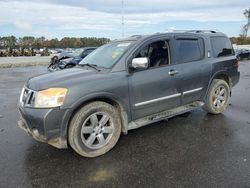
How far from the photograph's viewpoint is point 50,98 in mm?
3998

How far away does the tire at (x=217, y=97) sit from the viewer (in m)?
6.14

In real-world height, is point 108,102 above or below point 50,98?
below

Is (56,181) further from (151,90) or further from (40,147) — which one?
(151,90)

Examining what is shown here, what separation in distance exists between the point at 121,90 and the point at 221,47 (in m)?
3.17

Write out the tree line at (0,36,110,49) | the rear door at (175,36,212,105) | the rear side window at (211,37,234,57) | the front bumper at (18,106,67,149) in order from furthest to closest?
1. the tree line at (0,36,110,49)
2. the rear side window at (211,37,234,57)
3. the rear door at (175,36,212,105)
4. the front bumper at (18,106,67,149)

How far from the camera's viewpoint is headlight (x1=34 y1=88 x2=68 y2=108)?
3.97m

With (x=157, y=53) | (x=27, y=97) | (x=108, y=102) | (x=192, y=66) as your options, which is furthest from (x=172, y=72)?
(x=27, y=97)

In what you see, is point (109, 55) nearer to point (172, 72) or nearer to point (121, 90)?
point (121, 90)

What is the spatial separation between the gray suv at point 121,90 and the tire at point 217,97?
2 cm

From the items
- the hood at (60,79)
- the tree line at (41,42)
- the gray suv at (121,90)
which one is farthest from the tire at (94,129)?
the tree line at (41,42)

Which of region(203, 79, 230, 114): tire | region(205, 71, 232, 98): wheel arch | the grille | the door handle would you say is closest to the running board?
region(203, 79, 230, 114): tire

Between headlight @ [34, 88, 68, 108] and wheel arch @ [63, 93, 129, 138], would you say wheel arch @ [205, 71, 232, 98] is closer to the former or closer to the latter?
wheel arch @ [63, 93, 129, 138]

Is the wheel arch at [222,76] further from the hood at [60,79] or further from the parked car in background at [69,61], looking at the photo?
the parked car in background at [69,61]

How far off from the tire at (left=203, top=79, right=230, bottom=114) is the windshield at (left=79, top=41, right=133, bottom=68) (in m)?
2.26
